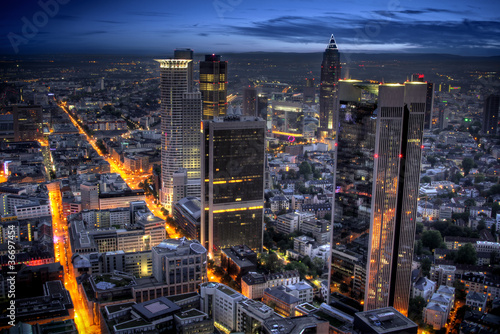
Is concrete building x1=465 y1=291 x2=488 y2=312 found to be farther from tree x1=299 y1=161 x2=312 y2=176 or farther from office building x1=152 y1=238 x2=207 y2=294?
tree x1=299 y1=161 x2=312 y2=176

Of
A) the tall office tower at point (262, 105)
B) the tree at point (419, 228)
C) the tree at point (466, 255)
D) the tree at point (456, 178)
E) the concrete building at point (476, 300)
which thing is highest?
the tall office tower at point (262, 105)

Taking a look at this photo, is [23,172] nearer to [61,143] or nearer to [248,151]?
[61,143]

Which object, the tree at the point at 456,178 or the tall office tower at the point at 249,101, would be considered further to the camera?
the tall office tower at the point at 249,101

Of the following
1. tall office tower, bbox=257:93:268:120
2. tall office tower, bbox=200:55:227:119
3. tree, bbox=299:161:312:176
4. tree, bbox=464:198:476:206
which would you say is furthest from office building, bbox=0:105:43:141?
→ tree, bbox=464:198:476:206

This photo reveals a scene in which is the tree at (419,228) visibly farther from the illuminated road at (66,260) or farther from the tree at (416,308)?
the illuminated road at (66,260)

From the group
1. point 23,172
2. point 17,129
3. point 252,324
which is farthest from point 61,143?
point 252,324

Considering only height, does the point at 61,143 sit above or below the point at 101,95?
below

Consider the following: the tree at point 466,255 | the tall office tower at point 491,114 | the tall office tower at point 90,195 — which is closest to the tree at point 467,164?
the tall office tower at point 491,114
